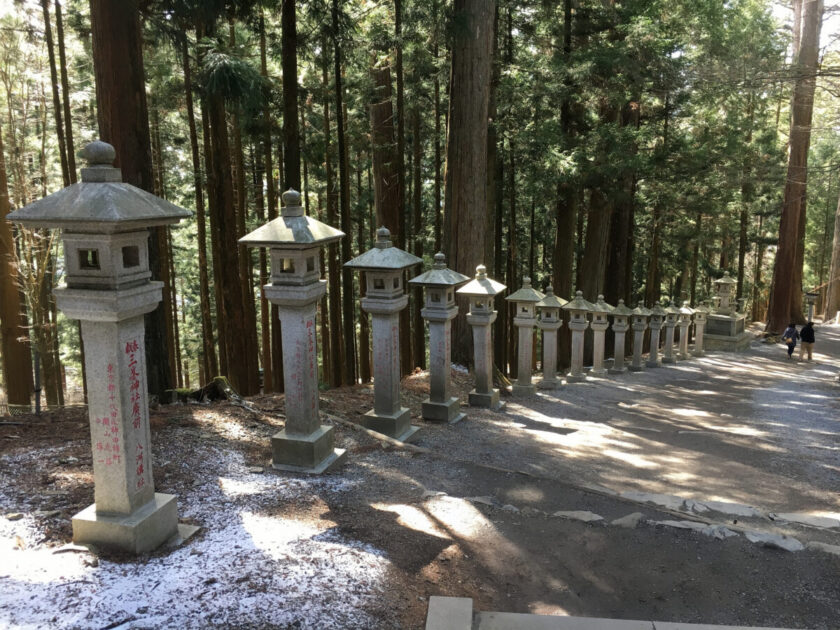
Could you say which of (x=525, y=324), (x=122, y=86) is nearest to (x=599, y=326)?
(x=525, y=324)

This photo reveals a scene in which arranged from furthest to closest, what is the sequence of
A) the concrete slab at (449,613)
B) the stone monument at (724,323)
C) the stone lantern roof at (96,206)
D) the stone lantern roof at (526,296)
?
the stone monument at (724,323), the stone lantern roof at (526,296), the stone lantern roof at (96,206), the concrete slab at (449,613)

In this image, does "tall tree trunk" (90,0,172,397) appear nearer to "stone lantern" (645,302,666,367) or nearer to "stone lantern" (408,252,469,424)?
"stone lantern" (408,252,469,424)

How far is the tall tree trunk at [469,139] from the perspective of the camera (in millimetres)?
10336

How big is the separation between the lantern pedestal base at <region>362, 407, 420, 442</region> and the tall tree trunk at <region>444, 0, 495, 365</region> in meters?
4.27

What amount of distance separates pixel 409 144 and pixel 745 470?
1309cm

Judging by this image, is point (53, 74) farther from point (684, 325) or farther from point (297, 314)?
point (684, 325)

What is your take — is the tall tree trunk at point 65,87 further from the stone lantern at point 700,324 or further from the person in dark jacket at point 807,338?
the person in dark jacket at point 807,338

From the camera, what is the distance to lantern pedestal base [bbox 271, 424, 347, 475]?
5531 mm

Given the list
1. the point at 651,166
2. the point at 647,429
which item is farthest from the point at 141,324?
the point at 651,166

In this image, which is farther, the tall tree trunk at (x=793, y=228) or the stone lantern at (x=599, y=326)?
the tall tree trunk at (x=793, y=228)

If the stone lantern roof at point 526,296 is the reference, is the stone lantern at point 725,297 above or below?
below

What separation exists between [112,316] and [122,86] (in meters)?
4.88

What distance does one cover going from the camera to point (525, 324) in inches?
406

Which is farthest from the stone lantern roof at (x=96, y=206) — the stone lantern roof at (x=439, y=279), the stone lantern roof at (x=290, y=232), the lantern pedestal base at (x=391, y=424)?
the stone lantern roof at (x=439, y=279)
